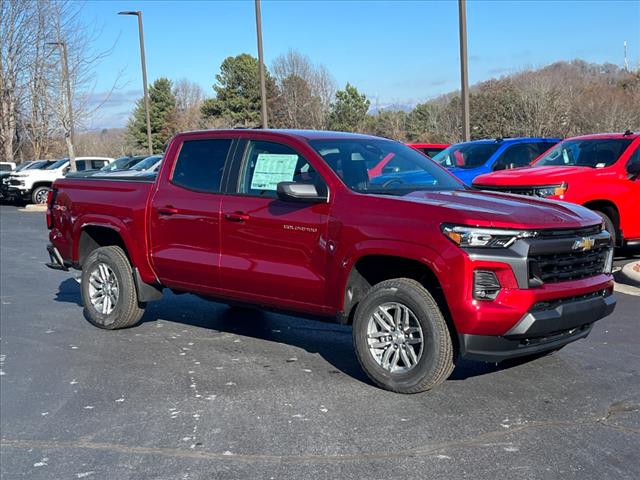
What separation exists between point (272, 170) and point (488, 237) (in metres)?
2.06

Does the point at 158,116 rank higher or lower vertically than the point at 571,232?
higher

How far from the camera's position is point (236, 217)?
19.4 feet

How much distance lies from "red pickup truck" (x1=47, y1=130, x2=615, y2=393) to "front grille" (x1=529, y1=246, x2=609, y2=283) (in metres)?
0.01

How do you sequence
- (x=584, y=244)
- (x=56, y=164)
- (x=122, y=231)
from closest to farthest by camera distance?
(x=584, y=244)
(x=122, y=231)
(x=56, y=164)

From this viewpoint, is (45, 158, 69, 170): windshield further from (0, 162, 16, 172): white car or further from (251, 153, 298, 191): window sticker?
(251, 153, 298, 191): window sticker

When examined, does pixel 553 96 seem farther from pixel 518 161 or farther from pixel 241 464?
pixel 241 464

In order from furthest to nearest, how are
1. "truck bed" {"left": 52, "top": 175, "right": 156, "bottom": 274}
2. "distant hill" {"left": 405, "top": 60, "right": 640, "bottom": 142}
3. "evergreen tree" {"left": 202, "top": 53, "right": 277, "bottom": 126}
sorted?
"evergreen tree" {"left": 202, "top": 53, "right": 277, "bottom": 126} < "distant hill" {"left": 405, "top": 60, "right": 640, "bottom": 142} < "truck bed" {"left": 52, "top": 175, "right": 156, "bottom": 274}

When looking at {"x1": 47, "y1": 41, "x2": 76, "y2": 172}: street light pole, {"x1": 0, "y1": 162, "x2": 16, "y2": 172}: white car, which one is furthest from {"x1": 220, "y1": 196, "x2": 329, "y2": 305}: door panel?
{"x1": 0, "y1": 162, "x2": 16, "y2": 172}: white car

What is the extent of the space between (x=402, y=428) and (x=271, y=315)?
3.56 m

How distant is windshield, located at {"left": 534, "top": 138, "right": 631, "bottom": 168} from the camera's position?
1020cm

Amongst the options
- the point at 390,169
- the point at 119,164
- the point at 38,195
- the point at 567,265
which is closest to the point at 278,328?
the point at 390,169

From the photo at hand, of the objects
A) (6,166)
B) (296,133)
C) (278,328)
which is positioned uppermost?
(6,166)

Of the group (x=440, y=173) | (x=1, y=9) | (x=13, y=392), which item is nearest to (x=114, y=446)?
(x=13, y=392)

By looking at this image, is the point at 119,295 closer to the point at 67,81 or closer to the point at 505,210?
the point at 505,210
